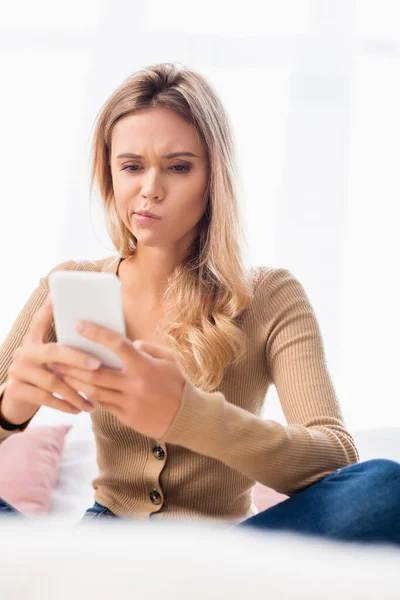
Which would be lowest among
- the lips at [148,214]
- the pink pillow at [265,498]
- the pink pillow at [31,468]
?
the pink pillow at [265,498]

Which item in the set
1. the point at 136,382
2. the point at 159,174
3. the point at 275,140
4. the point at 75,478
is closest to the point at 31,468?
the point at 75,478

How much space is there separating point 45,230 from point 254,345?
1.50 meters

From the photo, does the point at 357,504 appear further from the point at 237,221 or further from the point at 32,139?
the point at 32,139

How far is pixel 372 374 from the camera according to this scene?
3.14m

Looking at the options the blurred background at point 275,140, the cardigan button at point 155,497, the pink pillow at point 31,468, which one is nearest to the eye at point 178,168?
the cardigan button at point 155,497

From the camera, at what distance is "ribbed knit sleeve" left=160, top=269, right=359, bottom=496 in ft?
4.36

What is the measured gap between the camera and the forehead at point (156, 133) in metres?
1.76

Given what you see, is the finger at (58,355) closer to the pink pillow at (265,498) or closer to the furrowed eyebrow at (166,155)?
the furrowed eyebrow at (166,155)

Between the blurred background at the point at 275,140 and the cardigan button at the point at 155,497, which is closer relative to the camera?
the cardigan button at the point at 155,497

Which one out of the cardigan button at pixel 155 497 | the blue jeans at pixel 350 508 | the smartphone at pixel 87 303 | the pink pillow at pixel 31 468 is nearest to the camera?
the smartphone at pixel 87 303

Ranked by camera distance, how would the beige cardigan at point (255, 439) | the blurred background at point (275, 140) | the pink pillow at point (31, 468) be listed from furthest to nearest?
the blurred background at point (275, 140) < the pink pillow at point (31, 468) < the beige cardigan at point (255, 439)

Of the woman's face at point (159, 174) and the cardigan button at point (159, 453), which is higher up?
the woman's face at point (159, 174)

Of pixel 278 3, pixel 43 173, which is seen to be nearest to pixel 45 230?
pixel 43 173

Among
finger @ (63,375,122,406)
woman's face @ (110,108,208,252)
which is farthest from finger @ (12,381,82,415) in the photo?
woman's face @ (110,108,208,252)
